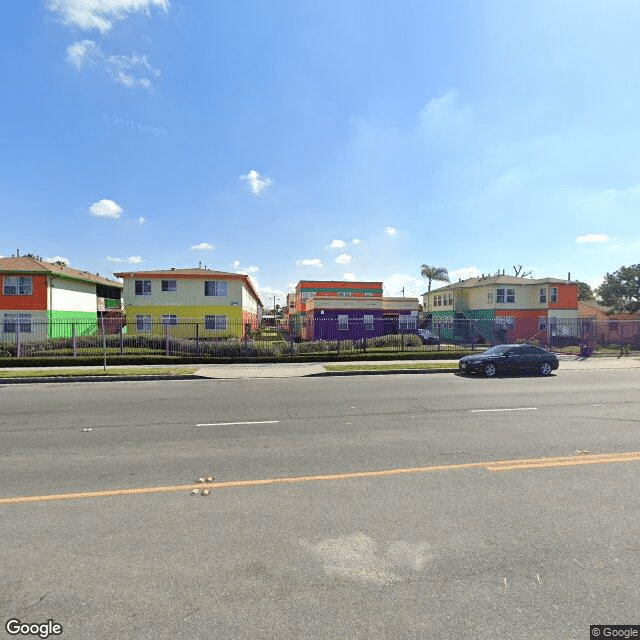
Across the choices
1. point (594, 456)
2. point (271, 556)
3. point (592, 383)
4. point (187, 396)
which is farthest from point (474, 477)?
point (592, 383)

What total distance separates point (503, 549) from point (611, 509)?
66.1 inches

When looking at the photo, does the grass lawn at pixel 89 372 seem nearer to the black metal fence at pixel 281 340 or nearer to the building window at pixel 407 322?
the black metal fence at pixel 281 340

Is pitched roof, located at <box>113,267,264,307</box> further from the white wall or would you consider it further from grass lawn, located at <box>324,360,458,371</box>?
grass lawn, located at <box>324,360,458,371</box>

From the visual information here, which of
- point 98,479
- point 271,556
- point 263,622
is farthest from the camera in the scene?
point 98,479

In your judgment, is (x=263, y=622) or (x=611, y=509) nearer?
(x=263, y=622)

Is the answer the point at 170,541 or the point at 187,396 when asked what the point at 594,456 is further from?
the point at 187,396

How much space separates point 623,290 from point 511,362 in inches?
1181

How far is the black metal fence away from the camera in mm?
20891

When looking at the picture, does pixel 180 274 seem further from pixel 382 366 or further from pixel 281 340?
pixel 382 366

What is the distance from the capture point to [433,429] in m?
7.47

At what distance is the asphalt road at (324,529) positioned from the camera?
2.71 meters

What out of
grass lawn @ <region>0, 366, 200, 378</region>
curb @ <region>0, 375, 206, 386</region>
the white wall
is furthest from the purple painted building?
the white wall

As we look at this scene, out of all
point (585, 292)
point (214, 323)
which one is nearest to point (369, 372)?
point (214, 323)

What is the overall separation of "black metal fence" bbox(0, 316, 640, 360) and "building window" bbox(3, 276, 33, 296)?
7.83 feet
